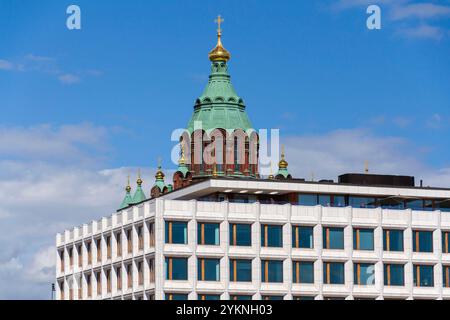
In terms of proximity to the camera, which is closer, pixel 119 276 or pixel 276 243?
pixel 276 243

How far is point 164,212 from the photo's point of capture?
129 m

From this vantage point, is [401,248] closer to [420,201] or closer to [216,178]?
[420,201]

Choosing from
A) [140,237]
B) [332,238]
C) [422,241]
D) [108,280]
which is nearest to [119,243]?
[108,280]

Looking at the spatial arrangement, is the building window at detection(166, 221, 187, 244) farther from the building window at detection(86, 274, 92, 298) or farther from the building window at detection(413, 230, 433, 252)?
the building window at detection(413, 230, 433, 252)

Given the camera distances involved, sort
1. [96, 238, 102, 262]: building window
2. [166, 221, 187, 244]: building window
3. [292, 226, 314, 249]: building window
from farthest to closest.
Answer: [96, 238, 102, 262]: building window < [292, 226, 314, 249]: building window < [166, 221, 187, 244]: building window

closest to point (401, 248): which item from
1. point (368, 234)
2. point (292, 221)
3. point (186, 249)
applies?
point (368, 234)

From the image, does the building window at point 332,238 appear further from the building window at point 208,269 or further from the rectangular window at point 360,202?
the building window at point 208,269

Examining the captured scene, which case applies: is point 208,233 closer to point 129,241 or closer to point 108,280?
point 129,241

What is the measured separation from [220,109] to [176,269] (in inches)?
2035

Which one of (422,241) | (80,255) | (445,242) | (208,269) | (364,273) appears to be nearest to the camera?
(208,269)

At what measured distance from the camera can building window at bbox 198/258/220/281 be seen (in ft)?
423

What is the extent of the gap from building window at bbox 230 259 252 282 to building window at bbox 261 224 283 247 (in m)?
2.78

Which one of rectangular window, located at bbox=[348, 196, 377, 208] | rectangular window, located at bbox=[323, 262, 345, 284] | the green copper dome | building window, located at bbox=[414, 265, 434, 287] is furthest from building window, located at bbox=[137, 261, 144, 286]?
the green copper dome

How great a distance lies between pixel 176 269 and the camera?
Answer: 128m
